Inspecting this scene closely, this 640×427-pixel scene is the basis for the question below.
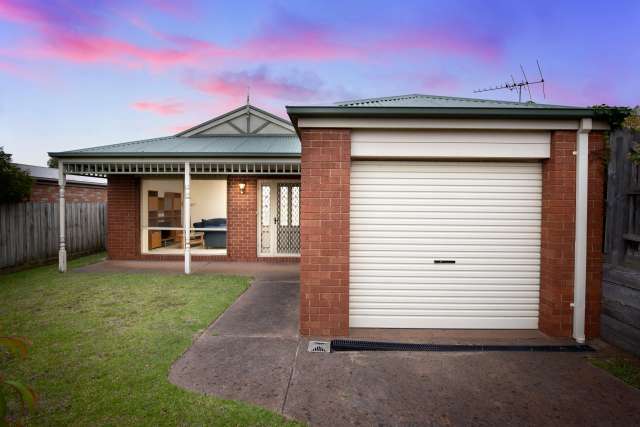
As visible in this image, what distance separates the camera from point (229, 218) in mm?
10836

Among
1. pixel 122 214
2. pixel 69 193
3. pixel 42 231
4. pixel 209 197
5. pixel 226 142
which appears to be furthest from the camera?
pixel 69 193

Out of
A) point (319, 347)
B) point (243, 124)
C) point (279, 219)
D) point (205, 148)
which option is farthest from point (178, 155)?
point (319, 347)

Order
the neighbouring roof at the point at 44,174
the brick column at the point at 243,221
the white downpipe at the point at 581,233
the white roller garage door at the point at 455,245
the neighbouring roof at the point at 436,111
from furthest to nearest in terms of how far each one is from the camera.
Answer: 1. the neighbouring roof at the point at 44,174
2. the brick column at the point at 243,221
3. the white roller garage door at the point at 455,245
4. the white downpipe at the point at 581,233
5. the neighbouring roof at the point at 436,111

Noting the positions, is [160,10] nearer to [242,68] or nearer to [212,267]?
[242,68]

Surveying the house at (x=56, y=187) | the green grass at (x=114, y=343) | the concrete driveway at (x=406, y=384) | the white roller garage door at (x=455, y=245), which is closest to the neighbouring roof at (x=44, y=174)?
the house at (x=56, y=187)

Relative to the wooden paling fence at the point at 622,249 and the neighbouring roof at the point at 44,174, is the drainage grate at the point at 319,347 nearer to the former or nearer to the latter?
the wooden paling fence at the point at 622,249

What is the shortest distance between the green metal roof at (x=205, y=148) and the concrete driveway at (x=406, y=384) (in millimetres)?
5289

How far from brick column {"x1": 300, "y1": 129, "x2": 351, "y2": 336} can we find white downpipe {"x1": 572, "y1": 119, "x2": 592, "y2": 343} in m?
3.27

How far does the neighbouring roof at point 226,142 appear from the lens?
8734mm

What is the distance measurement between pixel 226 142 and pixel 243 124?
175 cm

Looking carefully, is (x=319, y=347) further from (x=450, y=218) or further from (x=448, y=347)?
(x=450, y=218)

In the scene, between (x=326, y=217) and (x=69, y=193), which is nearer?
(x=326, y=217)

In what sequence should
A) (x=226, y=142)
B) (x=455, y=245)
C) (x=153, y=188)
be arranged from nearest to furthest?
(x=455, y=245) → (x=226, y=142) → (x=153, y=188)

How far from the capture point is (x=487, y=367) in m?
3.91
